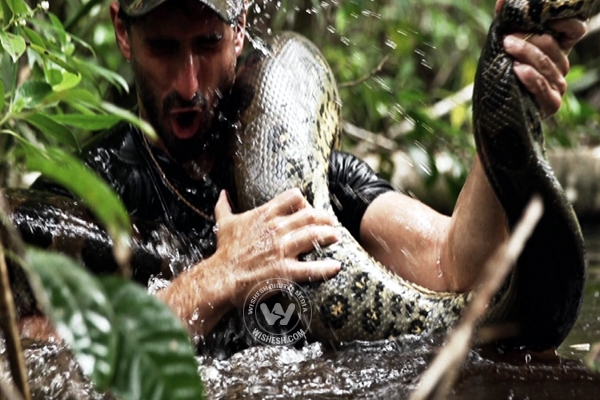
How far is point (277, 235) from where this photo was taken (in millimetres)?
2658

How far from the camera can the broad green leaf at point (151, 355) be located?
3.13 ft

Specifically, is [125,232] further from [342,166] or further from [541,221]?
[342,166]

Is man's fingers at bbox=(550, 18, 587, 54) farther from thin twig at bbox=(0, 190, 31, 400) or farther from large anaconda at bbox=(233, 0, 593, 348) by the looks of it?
thin twig at bbox=(0, 190, 31, 400)

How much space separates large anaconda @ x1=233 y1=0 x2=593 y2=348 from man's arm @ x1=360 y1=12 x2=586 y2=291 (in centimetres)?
5

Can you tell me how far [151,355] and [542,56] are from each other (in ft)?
5.39

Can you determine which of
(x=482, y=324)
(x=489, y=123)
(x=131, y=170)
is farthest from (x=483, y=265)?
(x=131, y=170)

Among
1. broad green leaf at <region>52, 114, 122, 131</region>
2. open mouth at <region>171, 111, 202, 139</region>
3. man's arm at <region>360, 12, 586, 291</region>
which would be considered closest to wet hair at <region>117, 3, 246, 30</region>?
open mouth at <region>171, 111, 202, 139</region>

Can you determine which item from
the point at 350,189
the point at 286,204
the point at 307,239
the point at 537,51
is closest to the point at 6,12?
the point at 286,204

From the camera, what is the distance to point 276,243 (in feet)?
8.69

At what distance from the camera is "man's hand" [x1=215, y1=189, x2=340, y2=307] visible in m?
2.63

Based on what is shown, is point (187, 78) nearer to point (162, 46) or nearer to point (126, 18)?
point (162, 46)

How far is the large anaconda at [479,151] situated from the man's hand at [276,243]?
0.22 ft

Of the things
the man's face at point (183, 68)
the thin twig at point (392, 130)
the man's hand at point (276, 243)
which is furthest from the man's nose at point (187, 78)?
the thin twig at point (392, 130)

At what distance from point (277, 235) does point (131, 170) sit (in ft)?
2.64
